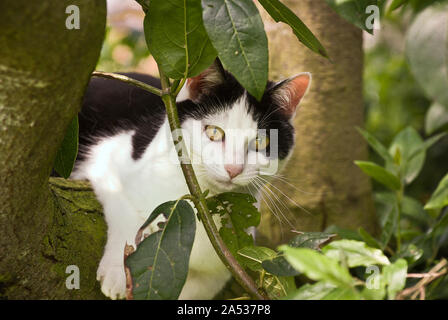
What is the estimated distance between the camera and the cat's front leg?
3.32ft

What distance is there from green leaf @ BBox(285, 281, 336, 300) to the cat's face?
1.47 feet

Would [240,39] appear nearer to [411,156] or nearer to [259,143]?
[259,143]

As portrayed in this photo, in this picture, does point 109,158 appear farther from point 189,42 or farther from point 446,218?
point 446,218

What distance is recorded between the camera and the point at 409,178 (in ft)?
4.58

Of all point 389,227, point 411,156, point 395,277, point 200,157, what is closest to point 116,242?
point 200,157

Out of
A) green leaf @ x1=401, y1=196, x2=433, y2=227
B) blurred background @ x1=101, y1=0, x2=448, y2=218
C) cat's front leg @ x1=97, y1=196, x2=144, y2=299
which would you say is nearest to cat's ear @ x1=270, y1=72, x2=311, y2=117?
cat's front leg @ x1=97, y1=196, x2=144, y2=299

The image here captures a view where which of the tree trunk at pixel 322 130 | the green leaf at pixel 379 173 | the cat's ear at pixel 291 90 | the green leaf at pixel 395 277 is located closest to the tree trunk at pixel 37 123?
the green leaf at pixel 395 277

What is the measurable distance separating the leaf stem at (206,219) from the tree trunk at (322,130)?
795 mm

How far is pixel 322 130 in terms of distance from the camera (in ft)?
5.10

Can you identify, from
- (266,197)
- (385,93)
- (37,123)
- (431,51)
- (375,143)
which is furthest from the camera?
(385,93)

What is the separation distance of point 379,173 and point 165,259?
750mm

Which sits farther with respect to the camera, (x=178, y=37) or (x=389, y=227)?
(x=389, y=227)
